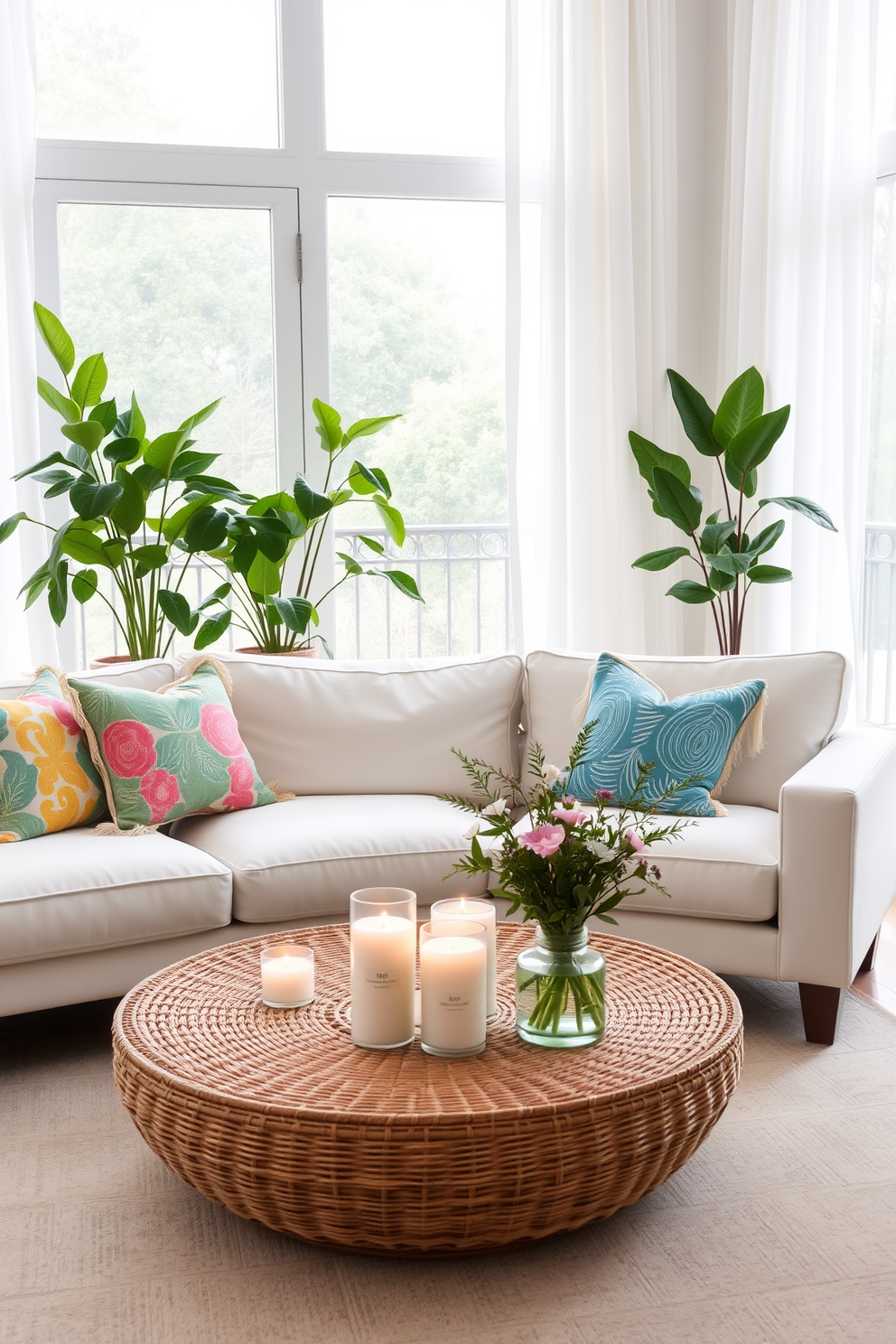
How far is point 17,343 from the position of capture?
157 inches

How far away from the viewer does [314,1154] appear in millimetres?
1594

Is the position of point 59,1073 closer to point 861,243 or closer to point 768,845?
point 768,845

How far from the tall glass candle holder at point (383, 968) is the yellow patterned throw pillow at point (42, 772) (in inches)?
44.7

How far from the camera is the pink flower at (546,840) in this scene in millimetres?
1693

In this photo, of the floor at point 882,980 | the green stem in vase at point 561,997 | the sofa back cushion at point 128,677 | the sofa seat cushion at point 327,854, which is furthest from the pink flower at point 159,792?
the floor at point 882,980

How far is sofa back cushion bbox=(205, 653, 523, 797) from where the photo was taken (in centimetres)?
317

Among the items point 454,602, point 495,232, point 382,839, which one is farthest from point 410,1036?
point 495,232

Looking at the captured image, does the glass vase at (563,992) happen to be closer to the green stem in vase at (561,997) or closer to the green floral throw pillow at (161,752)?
the green stem in vase at (561,997)

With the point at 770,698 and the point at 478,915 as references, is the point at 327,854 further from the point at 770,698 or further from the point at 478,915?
the point at 770,698

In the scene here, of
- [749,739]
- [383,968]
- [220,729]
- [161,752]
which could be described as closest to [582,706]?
[749,739]

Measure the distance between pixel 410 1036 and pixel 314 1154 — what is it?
Answer: 28 centimetres

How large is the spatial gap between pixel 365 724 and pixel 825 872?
1.25m

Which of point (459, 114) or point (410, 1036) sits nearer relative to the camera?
point (410, 1036)

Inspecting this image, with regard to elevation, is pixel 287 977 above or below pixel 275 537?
below
